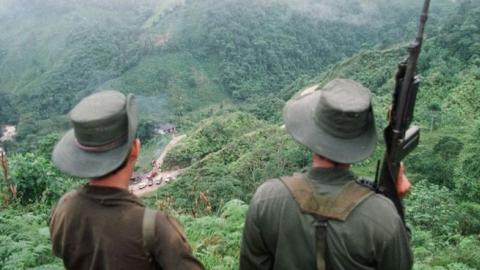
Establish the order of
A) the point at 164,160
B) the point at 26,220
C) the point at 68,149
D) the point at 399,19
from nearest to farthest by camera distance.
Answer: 1. the point at 68,149
2. the point at 26,220
3. the point at 164,160
4. the point at 399,19

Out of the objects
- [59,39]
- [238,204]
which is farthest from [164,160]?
[59,39]

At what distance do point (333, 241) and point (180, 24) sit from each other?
336ft

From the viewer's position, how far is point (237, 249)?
513cm

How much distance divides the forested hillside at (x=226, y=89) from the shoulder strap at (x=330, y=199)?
2.46 meters

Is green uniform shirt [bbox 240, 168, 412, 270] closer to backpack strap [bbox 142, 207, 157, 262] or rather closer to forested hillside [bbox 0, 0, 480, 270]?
backpack strap [bbox 142, 207, 157, 262]

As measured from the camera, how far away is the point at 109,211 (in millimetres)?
2303

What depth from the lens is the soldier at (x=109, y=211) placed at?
2.26m

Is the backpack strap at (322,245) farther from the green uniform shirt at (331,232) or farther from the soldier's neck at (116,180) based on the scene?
the soldier's neck at (116,180)

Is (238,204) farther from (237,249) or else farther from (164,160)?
(164,160)

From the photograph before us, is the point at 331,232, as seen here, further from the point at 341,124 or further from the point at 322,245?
the point at 341,124

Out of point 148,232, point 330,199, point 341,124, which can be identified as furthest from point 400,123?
point 148,232

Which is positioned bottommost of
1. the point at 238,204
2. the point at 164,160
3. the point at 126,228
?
the point at 164,160

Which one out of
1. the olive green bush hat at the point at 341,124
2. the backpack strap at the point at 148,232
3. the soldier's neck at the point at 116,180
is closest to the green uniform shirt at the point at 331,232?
the olive green bush hat at the point at 341,124

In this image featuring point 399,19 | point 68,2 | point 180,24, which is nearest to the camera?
point 180,24
